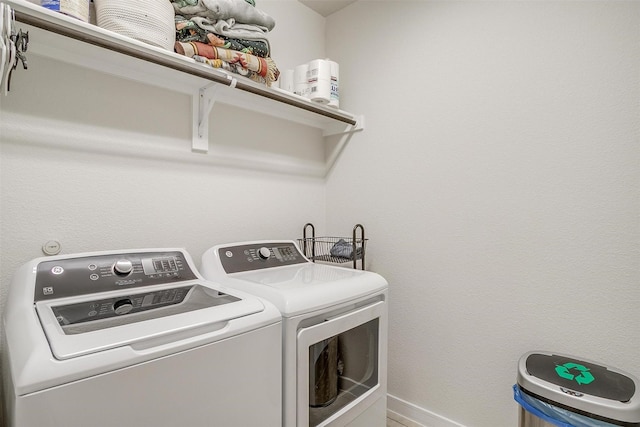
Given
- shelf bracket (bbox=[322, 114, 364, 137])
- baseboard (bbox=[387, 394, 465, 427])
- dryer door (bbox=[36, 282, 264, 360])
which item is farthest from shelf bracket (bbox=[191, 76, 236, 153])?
baseboard (bbox=[387, 394, 465, 427])

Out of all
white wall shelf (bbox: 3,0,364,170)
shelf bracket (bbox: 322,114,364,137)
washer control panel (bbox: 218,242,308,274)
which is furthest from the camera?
shelf bracket (bbox: 322,114,364,137)

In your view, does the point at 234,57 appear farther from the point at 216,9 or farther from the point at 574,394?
the point at 574,394

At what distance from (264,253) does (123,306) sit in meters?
0.74

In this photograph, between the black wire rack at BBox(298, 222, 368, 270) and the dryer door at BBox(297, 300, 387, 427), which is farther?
the black wire rack at BBox(298, 222, 368, 270)

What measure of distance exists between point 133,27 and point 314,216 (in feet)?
4.81

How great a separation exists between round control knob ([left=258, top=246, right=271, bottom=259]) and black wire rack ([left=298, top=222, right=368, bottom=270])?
1.24 feet

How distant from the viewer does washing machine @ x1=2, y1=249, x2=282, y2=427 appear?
26.2 inches

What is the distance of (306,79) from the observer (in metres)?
1.86

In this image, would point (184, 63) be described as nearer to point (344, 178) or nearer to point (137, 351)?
point (137, 351)

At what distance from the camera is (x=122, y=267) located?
1.20 meters

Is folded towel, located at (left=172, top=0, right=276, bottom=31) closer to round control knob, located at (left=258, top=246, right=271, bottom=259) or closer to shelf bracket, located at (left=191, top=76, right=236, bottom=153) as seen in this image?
shelf bracket, located at (left=191, top=76, right=236, bottom=153)

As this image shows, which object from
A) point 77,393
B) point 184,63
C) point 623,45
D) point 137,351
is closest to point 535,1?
point 623,45

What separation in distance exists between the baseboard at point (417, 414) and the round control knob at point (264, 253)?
119 cm

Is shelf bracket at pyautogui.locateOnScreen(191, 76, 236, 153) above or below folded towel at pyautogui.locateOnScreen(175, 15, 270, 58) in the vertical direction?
below
